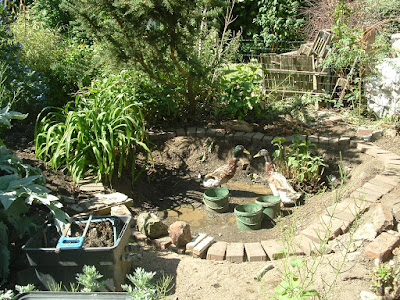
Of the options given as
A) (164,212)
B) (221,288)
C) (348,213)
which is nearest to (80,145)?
(164,212)

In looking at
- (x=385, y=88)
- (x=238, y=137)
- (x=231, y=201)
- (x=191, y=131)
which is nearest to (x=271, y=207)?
(x=231, y=201)

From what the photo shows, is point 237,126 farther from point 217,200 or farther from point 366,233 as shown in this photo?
point 366,233

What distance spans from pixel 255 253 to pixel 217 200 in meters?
0.97

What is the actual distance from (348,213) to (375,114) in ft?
8.48

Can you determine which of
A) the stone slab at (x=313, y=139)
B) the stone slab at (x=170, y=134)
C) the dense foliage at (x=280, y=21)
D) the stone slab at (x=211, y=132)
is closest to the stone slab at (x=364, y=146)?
the stone slab at (x=313, y=139)

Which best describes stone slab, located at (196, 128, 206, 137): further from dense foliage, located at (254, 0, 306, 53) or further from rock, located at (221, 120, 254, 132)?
dense foliage, located at (254, 0, 306, 53)

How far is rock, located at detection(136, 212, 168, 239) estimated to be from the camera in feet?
11.8

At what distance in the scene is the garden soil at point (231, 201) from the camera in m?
2.90

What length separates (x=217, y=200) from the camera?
168 inches

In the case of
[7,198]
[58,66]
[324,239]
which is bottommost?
[324,239]

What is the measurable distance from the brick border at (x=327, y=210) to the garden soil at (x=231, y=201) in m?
0.08

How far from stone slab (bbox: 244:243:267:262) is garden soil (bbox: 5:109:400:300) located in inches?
2.2

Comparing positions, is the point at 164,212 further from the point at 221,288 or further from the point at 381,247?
the point at 381,247

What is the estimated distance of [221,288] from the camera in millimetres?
2957
